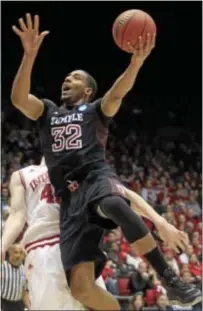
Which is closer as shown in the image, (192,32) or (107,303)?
(107,303)

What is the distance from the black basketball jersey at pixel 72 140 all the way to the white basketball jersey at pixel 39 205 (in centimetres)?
11

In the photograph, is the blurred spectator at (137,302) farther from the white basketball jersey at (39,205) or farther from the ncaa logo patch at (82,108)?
the ncaa logo patch at (82,108)

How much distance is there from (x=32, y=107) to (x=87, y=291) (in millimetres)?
1207

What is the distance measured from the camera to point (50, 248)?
13.5 feet

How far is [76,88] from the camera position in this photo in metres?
4.51

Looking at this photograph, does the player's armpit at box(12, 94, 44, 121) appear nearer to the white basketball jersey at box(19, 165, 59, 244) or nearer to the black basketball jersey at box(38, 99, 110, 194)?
the black basketball jersey at box(38, 99, 110, 194)

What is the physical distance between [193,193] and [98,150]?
10250mm

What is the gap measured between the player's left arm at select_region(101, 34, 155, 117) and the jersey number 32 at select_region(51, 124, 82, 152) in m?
0.23

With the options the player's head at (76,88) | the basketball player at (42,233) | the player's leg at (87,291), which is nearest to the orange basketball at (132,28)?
the player's head at (76,88)

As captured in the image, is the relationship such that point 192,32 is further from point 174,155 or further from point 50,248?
point 50,248

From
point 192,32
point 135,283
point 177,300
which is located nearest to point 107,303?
point 177,300

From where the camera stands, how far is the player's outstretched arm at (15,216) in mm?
4109

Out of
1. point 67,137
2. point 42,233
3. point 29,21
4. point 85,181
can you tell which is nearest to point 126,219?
point 85,181

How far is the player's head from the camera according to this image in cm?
450
